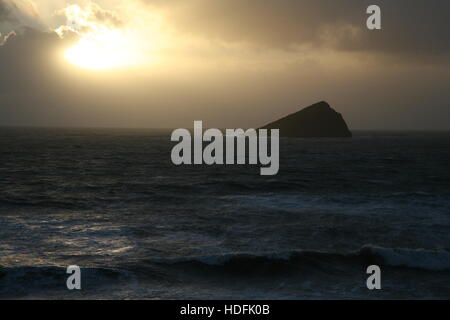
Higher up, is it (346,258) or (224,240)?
(224,240)

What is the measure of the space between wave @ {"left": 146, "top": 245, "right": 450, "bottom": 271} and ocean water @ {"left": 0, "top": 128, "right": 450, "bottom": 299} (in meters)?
0.05

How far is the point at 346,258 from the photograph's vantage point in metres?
19.7

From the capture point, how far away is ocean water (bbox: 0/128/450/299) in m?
16.1

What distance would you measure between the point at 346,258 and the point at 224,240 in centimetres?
612

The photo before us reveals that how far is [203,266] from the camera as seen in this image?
18344mm

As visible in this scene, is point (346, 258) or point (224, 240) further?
point (224, 240)

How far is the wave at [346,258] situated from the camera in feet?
61.4

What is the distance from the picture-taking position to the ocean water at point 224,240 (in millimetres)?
16078

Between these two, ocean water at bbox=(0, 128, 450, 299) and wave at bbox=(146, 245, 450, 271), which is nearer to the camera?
ocean water at bbox=(0, 128, 450, 299)

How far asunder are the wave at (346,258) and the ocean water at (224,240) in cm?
5

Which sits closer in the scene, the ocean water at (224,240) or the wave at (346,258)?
the ocean water at (224,240)
